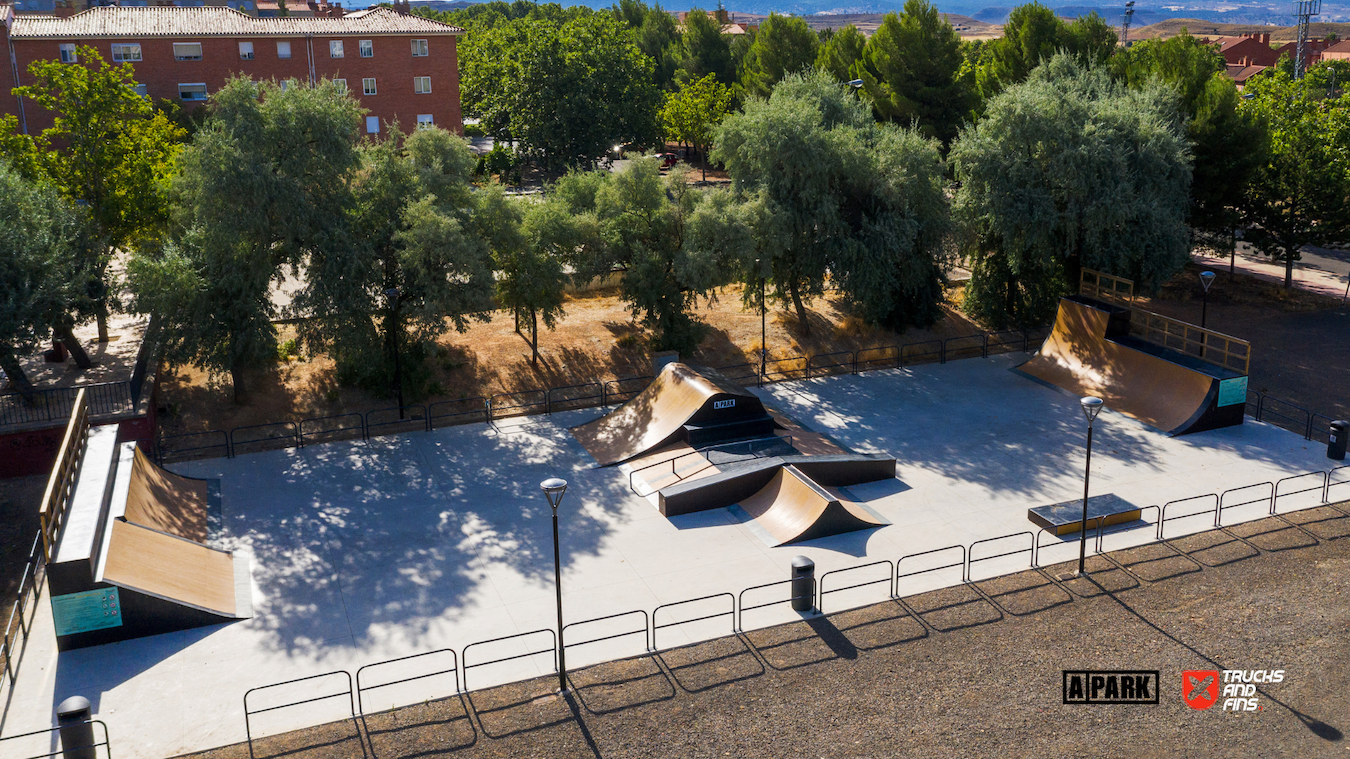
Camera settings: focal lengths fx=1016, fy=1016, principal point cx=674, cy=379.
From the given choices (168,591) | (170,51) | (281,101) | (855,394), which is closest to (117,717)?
(168,591)

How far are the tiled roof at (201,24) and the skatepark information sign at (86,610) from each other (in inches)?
1774

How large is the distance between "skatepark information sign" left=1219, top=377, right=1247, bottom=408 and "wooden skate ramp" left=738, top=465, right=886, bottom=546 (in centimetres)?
940

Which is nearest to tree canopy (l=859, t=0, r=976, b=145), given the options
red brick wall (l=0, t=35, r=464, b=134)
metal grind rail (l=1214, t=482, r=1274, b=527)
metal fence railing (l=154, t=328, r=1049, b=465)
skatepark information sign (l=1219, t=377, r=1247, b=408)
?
metal fence railing (l=154, t=328, r=1049, b=465)

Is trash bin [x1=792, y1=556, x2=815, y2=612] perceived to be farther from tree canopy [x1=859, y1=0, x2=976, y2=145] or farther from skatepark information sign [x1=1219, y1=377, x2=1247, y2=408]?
tree canopy [x1=859, y1=0, x2=976, y2=145]

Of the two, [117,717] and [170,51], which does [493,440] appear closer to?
[117,717]

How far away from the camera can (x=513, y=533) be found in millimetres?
18141

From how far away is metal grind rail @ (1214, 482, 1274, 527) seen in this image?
59.5 ft

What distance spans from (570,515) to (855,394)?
960cm

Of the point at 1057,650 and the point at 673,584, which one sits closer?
the point at 1057,650

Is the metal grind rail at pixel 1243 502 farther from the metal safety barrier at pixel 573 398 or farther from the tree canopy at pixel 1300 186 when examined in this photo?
the tree canopy at pixel 1300 186

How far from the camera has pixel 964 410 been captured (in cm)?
2428

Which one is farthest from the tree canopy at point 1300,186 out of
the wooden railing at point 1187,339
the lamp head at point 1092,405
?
the lamp head at point 1092,405

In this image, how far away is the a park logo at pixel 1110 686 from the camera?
43.6 ft

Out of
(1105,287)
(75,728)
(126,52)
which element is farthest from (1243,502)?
(126,52)
